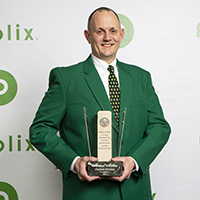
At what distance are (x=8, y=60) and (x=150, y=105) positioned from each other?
1199 millimetres

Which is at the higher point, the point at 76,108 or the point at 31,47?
the point at 31,47

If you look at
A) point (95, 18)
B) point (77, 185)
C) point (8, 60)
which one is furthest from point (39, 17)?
point (77, 185)

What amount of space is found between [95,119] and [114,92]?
0.61 feet

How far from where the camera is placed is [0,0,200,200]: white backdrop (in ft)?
7.61

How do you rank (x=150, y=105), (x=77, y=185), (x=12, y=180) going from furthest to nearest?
(x=12, y=180) → (x=150, y=105) → (x=77, y=185)

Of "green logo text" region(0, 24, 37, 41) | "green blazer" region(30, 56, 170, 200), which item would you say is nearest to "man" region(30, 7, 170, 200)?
"green blazer" region(30, 56, 170, 200)

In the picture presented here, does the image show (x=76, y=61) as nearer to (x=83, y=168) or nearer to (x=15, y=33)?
(x=15, y=33)

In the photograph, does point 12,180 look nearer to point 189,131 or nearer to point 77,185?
point 77,185

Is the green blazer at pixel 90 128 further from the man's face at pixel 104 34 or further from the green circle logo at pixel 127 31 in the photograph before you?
the green circle logo at pixel 127 31

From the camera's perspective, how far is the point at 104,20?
5.15 feet

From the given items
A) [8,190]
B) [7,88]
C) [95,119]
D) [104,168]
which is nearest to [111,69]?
[95,119]

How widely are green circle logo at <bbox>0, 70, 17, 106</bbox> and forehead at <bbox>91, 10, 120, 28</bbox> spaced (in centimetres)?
98

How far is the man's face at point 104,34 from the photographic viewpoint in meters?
1.57

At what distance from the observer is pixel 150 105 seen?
162 cm
